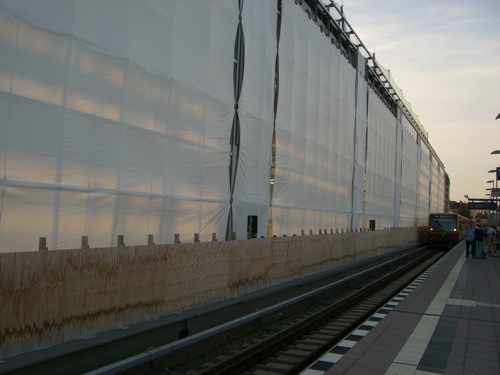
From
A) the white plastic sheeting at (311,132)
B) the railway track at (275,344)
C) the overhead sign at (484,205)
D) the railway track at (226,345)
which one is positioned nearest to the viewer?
the railway track at (226,345)

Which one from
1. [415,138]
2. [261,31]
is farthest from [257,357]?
[415,138]

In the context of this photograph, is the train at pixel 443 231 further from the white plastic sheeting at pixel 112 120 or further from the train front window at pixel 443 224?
the white plastic sheeting at pixel 112 120

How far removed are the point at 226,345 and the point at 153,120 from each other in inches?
150

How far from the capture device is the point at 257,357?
663cm

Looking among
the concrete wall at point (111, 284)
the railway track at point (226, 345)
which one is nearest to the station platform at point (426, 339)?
the railway track at point (226, 345)

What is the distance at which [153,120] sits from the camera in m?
8.22

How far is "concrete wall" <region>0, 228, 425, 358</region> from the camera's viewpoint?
4668 mm

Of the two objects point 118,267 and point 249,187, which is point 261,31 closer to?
point 249,187

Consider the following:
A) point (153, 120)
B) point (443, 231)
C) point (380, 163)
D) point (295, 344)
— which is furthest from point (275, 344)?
point (443, 231)

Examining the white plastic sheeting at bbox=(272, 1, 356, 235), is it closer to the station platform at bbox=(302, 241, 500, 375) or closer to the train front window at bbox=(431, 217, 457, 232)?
the station platform at bbox=(302, 241, 500, 375)

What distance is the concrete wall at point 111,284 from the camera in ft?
15.3

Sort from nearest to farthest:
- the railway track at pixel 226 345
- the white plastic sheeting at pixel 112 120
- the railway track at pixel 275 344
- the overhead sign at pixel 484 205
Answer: the railway track at pixel 226 345, the white plastic sheeting at pixel 112 120, the railway track at pixel 275 344, the overhead sign at pixel 484 205

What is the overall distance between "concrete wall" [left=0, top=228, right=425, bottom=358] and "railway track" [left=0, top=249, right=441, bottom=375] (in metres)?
0.31

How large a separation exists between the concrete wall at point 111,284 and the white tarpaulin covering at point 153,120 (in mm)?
1007
